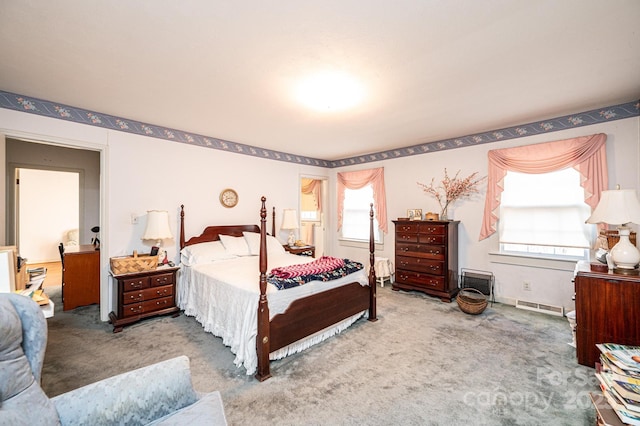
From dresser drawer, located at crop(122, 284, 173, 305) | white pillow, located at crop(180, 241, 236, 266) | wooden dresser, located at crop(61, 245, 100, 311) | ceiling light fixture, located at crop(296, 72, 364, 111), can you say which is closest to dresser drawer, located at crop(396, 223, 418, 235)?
ceiling light fixture, located at crop(296, 72, 364, 111)

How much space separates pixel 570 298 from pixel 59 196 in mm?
10832

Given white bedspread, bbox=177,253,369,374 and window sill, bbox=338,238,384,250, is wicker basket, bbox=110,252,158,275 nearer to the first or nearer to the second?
white bedspread, bbox=177,253,369,374

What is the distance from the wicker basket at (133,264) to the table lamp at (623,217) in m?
4.59

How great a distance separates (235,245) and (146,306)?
1.34m

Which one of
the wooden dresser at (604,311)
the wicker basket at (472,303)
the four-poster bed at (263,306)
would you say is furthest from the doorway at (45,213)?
the wooden dresser at (604,311)

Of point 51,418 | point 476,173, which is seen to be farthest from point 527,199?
point 51,418

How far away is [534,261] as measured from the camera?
3656 millimetres

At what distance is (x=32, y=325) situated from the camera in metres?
1.10

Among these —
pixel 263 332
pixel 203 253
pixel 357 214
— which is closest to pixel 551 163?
pixel 357 214

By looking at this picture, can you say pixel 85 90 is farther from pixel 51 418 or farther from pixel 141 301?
pixel 51 418

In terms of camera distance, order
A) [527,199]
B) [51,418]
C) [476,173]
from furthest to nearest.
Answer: [476,173] → [527,199] → [51,418]

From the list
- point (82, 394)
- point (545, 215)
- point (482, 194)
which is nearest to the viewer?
point (82, 394)

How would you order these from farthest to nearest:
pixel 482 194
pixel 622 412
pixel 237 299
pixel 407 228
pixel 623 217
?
pixel 407 228
pixel 482 194
pixel 237 299
pixel 623 217
pixel 622 412

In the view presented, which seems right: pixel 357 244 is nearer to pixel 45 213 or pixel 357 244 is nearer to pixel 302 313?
pixel 302 313
